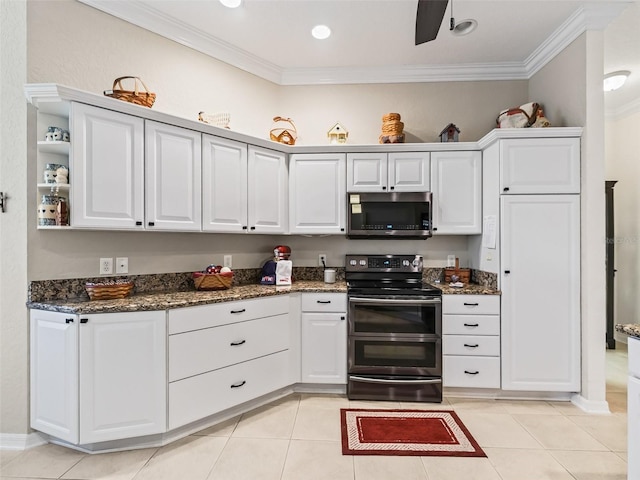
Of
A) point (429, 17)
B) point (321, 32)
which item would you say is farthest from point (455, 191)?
point (429, 17)

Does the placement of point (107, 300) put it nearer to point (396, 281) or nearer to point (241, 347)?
point (241, 347)

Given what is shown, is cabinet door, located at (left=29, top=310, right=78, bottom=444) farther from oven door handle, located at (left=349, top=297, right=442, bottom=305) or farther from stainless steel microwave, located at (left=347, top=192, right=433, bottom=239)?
stainless steel microwave, located at (left=347, top=192, right=433, bottom=239)

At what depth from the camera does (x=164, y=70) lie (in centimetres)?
286

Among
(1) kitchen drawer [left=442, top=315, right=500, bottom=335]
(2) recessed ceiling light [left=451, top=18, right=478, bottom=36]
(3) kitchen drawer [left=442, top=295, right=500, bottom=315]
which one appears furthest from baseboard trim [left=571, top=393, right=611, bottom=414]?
(2) recessed ceiling light [left=451, top=18, right=478, bottom=36]

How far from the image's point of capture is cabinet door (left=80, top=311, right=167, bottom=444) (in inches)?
81.0

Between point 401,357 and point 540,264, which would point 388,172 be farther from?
point 401,357

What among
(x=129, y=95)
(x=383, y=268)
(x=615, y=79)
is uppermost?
(x=615, y=79)

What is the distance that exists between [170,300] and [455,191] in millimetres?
2503

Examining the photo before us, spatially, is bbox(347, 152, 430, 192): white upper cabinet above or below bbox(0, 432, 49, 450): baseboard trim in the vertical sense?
above

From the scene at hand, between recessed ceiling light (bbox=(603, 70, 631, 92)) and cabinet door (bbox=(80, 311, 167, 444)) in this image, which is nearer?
cabinet door (bbox=(80, 311, 167, 444))

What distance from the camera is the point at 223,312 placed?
2.53 meters

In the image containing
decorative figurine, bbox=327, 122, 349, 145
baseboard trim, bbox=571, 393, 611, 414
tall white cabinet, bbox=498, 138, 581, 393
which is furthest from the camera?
decorative figurine, bbox=327, 122, 349, 145

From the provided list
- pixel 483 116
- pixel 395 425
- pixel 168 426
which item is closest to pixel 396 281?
pixel 395 425

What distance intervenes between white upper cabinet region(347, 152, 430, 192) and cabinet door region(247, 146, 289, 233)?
617mm
